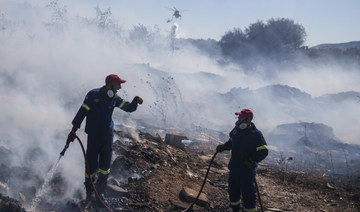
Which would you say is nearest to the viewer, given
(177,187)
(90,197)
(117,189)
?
(90,197)

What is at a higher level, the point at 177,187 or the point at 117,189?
the point at 117,189

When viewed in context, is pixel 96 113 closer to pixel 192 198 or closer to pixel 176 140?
pixel 192 198

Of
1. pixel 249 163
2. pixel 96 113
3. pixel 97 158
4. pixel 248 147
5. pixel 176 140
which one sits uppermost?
pixel 96 113

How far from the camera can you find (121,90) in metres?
15.9

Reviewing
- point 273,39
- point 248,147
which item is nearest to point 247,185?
point 248,147

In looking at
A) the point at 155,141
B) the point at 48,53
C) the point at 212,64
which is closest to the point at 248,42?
the point at 212,64

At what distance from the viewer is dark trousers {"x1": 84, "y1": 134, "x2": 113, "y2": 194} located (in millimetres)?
3943

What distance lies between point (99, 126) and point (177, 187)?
1.96m

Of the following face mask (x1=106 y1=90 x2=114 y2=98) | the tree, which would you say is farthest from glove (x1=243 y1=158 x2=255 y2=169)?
the tree

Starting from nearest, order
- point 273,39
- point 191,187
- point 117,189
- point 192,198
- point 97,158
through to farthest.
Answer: point 97,158
point 117,189
point 192,198
point 191,187
point 273,39

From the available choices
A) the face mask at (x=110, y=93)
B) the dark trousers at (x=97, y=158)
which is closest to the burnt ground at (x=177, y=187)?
the dark trousers at (x=97, y=158)

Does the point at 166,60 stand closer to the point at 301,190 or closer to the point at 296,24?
the point at 296,24

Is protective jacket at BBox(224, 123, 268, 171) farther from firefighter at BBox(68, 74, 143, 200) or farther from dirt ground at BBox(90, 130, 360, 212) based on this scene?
firefighter at BBox(68, 74, 143, 200)

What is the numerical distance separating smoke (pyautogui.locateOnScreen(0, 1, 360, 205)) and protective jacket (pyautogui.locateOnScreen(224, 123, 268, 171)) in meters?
2.83
